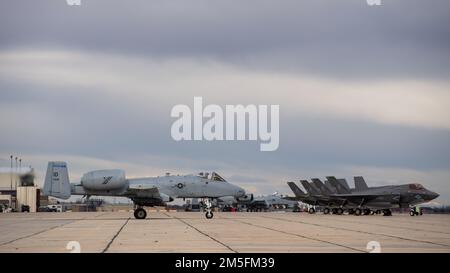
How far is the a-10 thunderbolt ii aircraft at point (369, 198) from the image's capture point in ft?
213

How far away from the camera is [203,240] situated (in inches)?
851

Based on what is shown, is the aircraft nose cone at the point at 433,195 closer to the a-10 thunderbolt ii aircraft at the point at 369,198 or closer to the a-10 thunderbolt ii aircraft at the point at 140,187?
the a-10 thunderbolt ii aircraft at the point at 369,198

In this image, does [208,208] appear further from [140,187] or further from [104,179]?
[104,179]

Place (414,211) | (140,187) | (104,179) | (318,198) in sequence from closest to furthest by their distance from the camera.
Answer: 1. (104,179)
2. (140,187)
3. (414,211)
4. (318,198)

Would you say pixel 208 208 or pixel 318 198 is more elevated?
pixel 208 208

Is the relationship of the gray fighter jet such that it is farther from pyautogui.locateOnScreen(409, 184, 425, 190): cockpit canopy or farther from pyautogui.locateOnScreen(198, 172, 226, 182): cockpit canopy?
pyautogui.locateOnScreen(198, 172, 226, 182): cockpit canopy

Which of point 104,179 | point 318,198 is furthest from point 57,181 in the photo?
point 318,198

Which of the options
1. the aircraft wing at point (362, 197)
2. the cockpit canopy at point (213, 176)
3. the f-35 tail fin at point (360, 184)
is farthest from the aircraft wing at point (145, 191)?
the f-35 tail fin at point (360, 184)

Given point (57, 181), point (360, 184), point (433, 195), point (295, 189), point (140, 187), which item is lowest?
point (295, 189)

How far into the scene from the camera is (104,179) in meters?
41.3

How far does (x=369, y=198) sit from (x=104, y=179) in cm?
3602

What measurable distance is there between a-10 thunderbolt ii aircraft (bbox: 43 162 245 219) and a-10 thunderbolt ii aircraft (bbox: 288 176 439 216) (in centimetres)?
2521
